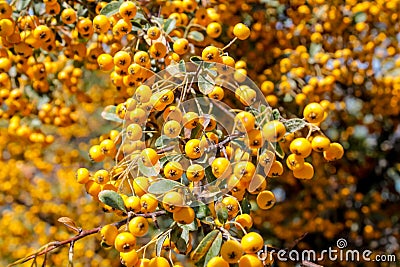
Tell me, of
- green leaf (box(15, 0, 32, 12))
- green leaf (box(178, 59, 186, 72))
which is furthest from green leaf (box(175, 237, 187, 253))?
green leaf (box(15, 0, 32, 12))

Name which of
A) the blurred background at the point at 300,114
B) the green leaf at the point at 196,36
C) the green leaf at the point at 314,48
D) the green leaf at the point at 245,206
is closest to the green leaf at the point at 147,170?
the green leaf at the point at 245,206

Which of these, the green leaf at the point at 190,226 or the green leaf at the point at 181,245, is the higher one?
the green leaf at the point at 190,226

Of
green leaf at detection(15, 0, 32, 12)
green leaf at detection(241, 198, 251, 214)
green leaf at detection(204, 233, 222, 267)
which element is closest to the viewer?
green leaf at detection(204, 233, 222, 267)

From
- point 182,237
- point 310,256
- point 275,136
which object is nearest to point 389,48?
point 310,256

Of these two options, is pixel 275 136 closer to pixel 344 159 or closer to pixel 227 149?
pixel 227 149

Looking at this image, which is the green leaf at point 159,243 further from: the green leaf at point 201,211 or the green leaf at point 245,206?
the green leaf at point 245,206

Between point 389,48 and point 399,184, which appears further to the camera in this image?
point 399,184

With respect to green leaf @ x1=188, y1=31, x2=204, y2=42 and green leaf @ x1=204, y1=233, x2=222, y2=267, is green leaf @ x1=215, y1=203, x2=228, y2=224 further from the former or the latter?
green leaf @ x1=188, y1=31, x2=204, y2=42
